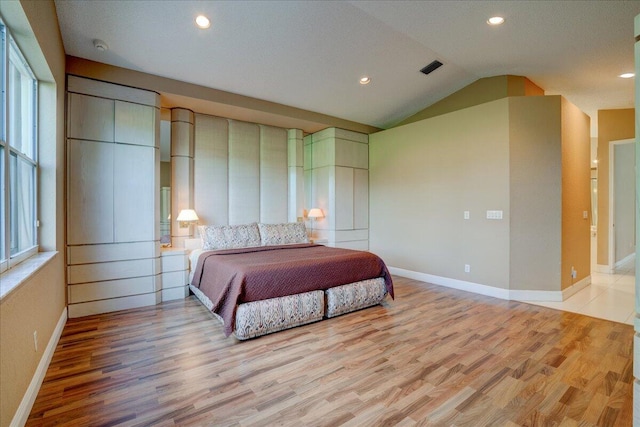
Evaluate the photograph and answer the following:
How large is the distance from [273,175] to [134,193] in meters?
2.45

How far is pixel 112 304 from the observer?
146 inches

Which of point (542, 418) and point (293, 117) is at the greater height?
point (293, 117)

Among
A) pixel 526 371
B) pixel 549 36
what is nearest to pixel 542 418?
pixel 526 371

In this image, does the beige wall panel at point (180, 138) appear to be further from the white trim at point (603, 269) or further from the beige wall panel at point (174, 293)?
the white trim at point (603, 269)

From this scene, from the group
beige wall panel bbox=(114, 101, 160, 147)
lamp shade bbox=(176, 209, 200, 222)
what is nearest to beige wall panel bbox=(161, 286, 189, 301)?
lamp shade bbox=(176, 209, 200, 222)

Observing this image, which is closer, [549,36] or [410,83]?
[549,36]

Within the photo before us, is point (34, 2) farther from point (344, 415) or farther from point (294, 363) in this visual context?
point (344, 415)

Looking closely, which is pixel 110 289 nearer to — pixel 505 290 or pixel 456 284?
pixel 456 284

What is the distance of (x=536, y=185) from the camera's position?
4129 millimetres

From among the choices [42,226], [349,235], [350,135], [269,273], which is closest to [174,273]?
[42,226]

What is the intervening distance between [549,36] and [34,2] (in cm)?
479

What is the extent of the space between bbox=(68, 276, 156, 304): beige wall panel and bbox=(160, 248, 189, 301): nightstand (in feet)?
0.68

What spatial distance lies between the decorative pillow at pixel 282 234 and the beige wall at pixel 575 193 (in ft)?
12.6

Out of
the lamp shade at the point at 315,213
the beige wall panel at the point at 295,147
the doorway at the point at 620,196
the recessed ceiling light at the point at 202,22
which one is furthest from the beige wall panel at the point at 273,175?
the doorway at the point at 620,196
